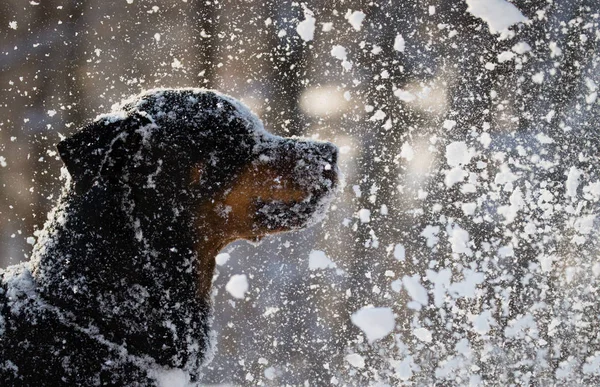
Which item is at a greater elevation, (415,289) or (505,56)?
(505,56)

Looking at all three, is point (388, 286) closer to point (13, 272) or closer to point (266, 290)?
point (266, 290)

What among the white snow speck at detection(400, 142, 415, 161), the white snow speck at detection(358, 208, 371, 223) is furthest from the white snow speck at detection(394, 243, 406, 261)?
Result: the white snow speck at detection(400, 142, 415, 161)

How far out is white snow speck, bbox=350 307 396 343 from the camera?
22.2 ft

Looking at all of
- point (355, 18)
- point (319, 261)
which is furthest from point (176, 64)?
point (319, 261)

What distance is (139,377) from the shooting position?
150 centimetres

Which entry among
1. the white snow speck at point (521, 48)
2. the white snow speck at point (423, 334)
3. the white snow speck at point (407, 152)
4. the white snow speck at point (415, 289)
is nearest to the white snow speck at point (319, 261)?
the white snow speck at point (415, 289)

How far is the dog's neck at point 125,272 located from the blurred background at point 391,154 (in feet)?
13.0

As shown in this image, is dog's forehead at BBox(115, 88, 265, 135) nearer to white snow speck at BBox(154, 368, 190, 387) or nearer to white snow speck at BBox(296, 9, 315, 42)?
white snow speck at BBox(154, 368, 190, 387)

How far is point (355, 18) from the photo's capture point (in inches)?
244

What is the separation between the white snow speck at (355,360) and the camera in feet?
22.1

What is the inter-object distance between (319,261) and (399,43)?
10.1 feet

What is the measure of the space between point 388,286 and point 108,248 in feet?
18.7

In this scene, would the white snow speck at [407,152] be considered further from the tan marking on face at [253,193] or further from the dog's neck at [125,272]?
the dog's neck at [125,272]

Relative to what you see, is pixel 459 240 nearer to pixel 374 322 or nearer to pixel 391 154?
pixel 391 154
